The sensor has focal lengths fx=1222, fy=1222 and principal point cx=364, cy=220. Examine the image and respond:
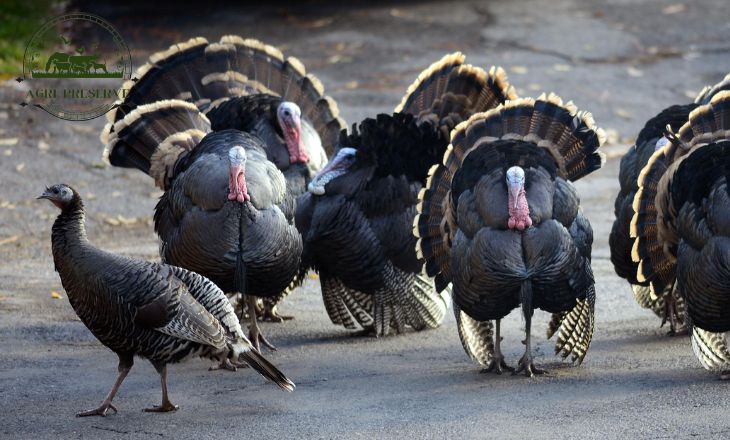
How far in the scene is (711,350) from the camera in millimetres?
6004

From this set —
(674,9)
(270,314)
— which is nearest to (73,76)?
(270,314)

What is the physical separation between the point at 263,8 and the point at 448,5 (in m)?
2.30

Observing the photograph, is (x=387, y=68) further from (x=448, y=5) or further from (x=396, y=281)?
(x=396, y=281)

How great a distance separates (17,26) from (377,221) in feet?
25.9

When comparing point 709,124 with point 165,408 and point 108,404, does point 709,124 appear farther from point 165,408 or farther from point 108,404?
point 108,404

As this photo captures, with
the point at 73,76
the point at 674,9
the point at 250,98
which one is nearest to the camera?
the point at 250,98

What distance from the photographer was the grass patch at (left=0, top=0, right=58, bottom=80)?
12391 millimetres

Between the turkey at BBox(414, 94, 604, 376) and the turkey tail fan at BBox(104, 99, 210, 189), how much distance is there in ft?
5.06

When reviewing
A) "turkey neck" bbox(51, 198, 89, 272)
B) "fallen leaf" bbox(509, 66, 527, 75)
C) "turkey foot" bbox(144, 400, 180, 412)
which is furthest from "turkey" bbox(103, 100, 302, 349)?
"fallen leaf" bbox(509, 66, 527, 75)

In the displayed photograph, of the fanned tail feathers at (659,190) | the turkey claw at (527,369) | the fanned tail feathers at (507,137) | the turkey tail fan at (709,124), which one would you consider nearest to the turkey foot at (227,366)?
the fanned tail feathers at (507,137)

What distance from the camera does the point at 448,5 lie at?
15250 millimetres

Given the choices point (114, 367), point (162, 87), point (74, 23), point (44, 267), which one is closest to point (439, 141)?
point (162, 87)

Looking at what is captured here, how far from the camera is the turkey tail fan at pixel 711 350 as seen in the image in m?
5.98

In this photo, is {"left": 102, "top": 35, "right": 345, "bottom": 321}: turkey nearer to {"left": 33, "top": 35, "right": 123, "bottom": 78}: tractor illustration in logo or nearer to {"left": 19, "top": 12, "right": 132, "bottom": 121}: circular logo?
{"left": 19, "top": 12, "right": 132, "bottom": 121}: circular logo
